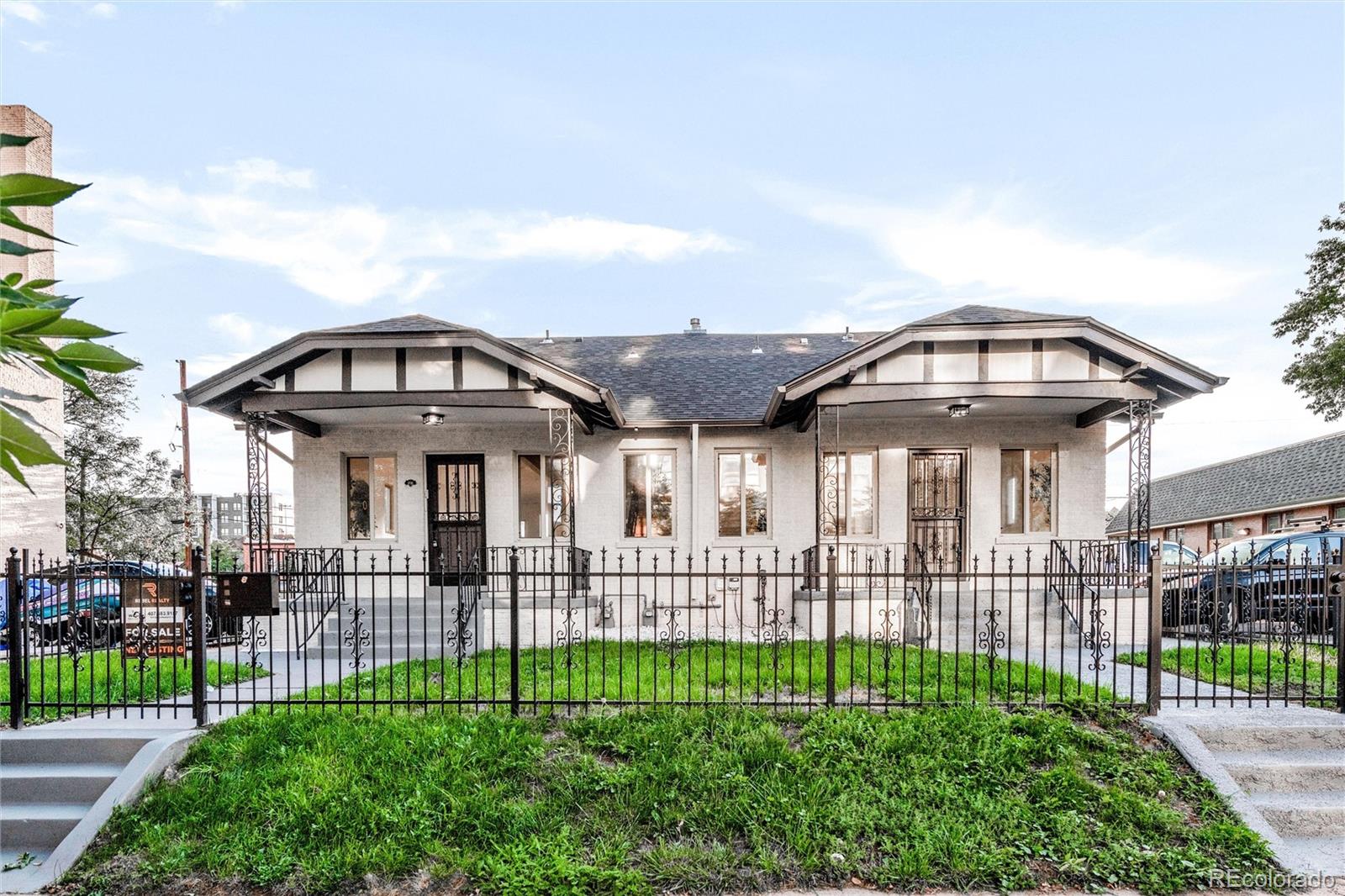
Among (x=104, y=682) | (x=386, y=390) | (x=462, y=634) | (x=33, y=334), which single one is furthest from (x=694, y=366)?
(x=33, y=334)

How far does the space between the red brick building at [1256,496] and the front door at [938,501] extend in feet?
30.8

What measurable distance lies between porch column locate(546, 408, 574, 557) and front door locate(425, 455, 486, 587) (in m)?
1.34

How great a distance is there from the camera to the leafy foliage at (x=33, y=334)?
0.88 metres

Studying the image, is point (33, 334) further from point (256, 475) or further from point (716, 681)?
point (256, 475)

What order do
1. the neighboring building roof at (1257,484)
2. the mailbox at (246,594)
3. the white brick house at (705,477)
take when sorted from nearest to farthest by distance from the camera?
the mailbox at (246,594) → the white brick house at (705,477) → the neighboring building roof at (1257,484)

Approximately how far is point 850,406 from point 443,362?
21.9 feet

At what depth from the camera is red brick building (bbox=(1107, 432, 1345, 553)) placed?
70.7 ft

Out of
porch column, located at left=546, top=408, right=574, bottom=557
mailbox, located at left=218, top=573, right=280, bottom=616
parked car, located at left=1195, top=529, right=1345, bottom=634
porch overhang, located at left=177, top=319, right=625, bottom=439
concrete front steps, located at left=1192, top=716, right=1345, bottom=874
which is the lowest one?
concrete front steps, located at left=1192, top=716, right=1345, bottom=874

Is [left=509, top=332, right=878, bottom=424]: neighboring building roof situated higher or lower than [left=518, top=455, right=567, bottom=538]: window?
higher

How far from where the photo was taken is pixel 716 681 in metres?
7.18

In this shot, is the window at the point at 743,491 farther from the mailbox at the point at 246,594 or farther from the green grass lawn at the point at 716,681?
the mailbox at the point at 246,594

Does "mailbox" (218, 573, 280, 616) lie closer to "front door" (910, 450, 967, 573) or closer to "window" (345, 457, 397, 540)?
"window" (345, 457, 397, 540)

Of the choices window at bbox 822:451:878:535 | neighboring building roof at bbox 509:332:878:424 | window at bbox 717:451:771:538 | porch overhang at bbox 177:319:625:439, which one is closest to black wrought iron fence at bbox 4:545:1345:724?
window at bbox 717:451:771:538

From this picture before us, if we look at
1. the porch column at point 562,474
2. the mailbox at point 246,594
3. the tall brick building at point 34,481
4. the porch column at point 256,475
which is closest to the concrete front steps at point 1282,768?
the porch column at point 562,474
